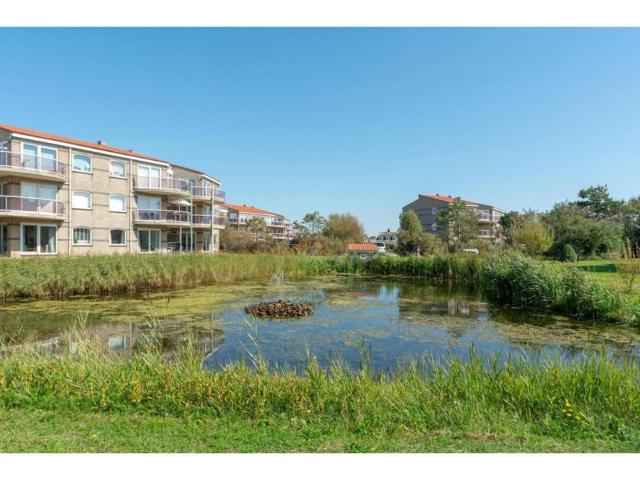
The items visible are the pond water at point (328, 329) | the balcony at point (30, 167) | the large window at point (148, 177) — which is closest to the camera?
the pond water at point (328, 329)

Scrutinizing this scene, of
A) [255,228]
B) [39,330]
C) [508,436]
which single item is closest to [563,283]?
[508,436]

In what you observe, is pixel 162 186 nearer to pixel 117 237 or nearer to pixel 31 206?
pixel 117 237

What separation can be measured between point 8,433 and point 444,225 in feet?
163

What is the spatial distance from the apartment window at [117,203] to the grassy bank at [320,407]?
2587cm

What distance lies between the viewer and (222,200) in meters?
40.0

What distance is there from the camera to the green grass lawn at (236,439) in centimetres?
355

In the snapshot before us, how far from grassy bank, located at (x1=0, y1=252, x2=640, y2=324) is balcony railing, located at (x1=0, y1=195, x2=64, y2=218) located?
8.95m

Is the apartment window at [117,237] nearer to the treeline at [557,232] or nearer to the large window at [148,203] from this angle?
the large window at [148,203]

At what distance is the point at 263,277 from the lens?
25.3m

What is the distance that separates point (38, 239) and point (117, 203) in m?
6.05

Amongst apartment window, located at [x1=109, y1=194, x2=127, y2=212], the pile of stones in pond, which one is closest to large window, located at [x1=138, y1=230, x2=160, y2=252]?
apartment window, located at [x1=109, y1=194, x2=127, y2=212]

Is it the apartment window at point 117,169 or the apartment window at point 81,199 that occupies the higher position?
the apartment window at point 117,169

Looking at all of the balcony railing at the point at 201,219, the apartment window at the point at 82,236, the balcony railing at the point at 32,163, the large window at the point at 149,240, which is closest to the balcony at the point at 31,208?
the apartment window at the point at 82,236

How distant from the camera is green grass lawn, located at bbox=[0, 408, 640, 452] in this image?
3.55 m
